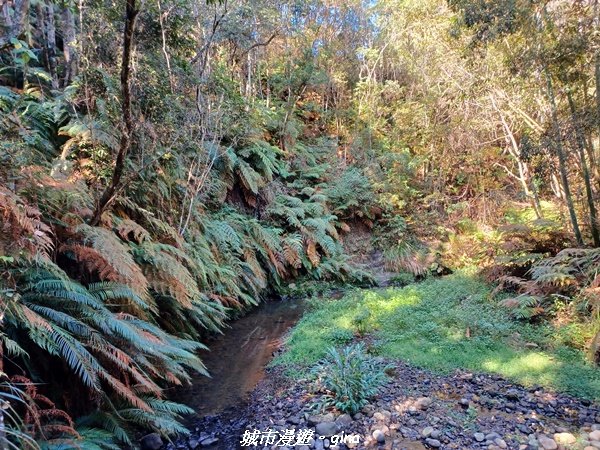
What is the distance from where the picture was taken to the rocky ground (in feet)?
9.99

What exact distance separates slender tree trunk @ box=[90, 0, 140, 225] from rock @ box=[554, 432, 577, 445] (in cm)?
436

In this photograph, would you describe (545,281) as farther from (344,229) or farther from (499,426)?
(344,229)

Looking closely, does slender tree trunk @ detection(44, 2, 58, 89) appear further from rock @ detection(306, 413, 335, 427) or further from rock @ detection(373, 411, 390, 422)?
rock @ detection(373, 411, 390, 422)

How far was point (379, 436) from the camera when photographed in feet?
10.3

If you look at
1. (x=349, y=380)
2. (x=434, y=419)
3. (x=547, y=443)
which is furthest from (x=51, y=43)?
(x=547, y=443)

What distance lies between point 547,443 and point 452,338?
1.97 m

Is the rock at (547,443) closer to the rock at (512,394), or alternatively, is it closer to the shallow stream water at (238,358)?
the rock at (512,394)

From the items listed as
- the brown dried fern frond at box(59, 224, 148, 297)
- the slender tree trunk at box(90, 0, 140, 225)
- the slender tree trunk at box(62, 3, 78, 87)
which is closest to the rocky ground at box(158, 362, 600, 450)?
the brown dried fern frond at box(59, 224, 148, 297)

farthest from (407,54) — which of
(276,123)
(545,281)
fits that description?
(545,281)

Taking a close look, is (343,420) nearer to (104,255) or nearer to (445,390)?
(445,390)

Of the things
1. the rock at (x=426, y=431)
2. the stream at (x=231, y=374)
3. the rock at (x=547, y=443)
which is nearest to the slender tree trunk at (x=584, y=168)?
the rock at (x=547, y=443)

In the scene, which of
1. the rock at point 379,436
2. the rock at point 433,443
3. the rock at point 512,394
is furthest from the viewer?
the rock at point 512,394

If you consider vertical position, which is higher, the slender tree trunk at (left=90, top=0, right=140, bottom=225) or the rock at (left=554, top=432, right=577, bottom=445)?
the slender tree trunk at (left=90, top=0, right=140, bottom=225)

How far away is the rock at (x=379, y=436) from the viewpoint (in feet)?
10.2
